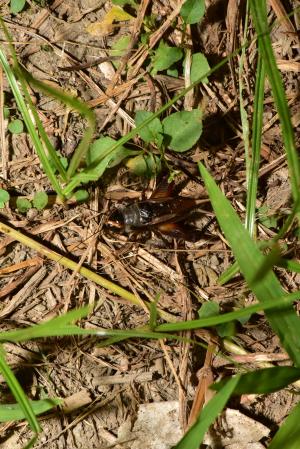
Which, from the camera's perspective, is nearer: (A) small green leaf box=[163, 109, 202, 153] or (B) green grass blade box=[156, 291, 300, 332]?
(B) green grass blade box=[156, 291, 300, 332]

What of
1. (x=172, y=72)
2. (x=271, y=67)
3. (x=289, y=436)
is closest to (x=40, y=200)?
(x=172, y=72)

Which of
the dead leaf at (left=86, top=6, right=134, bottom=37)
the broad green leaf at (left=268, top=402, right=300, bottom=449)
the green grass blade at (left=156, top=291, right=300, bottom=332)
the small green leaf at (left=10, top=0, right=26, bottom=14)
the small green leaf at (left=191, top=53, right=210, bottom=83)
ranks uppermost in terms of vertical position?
the small green leaf at (left=10, top=0, right=26, bottom=14)

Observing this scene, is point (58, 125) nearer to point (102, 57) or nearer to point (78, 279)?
point (102, 57)

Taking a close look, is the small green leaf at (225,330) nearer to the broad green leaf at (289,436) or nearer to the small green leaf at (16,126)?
the broad green leaf at (289,436)

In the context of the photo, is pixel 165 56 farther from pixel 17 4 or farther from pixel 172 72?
pixel 17 4

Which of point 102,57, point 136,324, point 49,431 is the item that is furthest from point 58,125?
point 49,431

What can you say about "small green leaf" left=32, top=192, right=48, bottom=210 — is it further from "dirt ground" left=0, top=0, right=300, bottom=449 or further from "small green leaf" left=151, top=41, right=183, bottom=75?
"small green leaf" left=151, top=41, right=183, bottom=75

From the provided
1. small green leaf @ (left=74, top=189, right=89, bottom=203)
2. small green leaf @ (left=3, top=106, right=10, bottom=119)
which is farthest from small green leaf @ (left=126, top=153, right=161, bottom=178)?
small green leaf @ (left=3, top=106, right=10, bottom=119)
